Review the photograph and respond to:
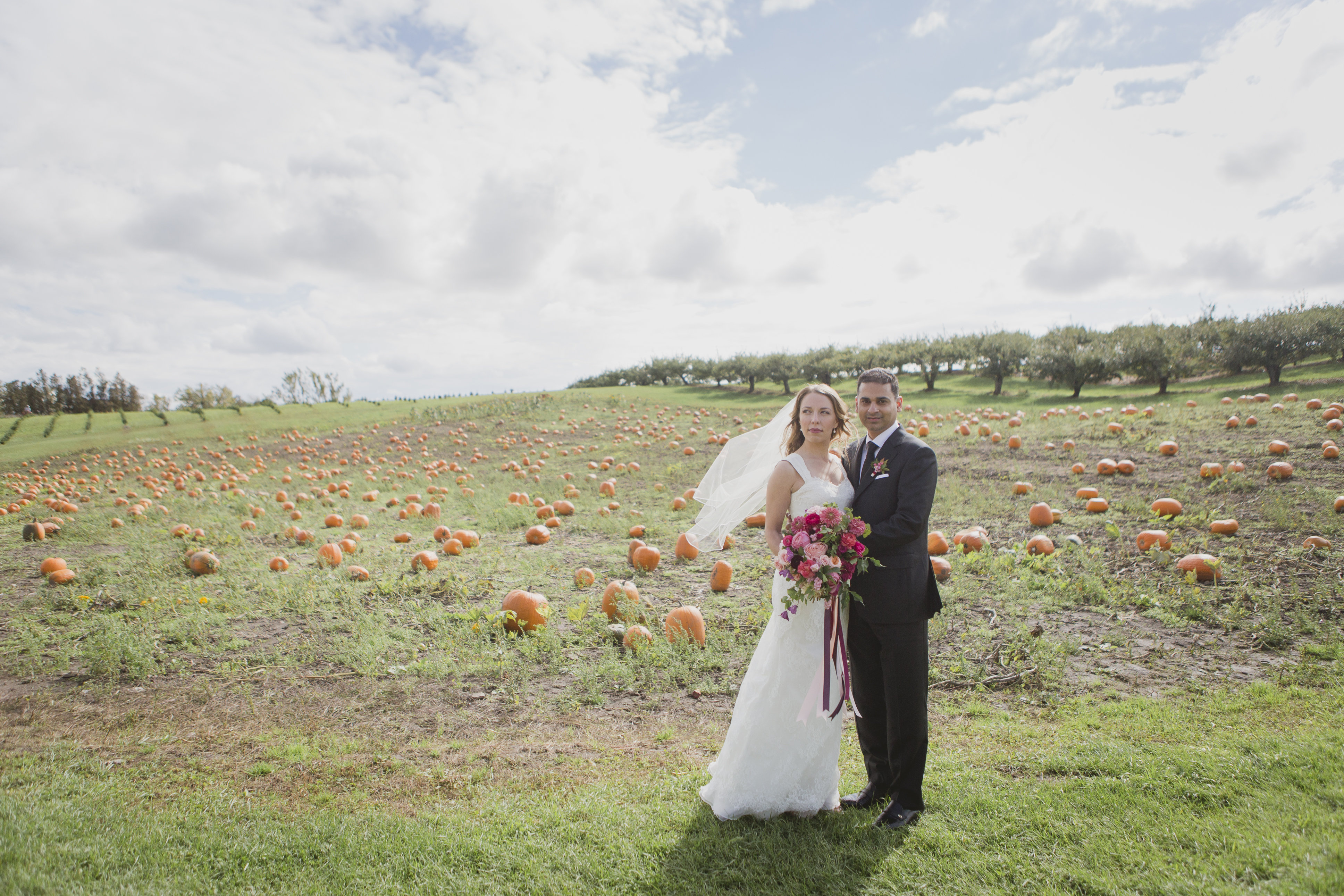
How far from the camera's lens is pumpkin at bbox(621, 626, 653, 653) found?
5484 millimetres

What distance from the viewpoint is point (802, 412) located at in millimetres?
3639

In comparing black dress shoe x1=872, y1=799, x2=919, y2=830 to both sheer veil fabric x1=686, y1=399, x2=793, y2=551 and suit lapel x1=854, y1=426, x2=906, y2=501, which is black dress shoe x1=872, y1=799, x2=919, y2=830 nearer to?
suit lapel x1=854, y1=426, x2=906, y2=501

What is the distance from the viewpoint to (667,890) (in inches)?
115

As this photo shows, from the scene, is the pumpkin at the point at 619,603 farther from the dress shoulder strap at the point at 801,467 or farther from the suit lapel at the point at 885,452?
the suit lapel at the point at 885,452

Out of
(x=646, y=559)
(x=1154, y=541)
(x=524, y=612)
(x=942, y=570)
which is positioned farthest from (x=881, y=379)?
(x=1154, y=541)

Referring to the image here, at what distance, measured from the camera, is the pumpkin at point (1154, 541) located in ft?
22.1

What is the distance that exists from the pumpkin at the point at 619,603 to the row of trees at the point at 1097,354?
18.4 metres

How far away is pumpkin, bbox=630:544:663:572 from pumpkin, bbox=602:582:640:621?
1.21 metres

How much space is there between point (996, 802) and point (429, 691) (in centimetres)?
413

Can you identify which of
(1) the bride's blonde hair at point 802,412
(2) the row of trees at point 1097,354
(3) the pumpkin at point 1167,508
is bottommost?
(3) the pumpkin at point 1167,508

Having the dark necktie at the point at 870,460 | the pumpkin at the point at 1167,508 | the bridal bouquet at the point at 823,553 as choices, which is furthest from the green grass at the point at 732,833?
the pumpkin at the point at 1167,508

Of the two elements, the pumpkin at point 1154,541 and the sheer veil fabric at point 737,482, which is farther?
the pumpkin at point 1154,541

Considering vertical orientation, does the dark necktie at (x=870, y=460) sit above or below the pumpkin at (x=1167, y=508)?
above

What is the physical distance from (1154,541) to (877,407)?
220 inches
